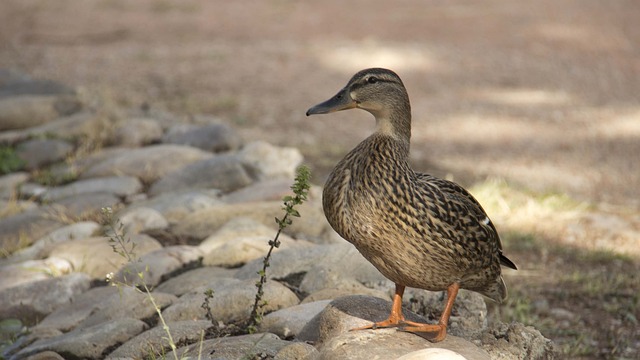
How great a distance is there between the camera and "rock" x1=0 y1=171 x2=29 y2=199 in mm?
5656

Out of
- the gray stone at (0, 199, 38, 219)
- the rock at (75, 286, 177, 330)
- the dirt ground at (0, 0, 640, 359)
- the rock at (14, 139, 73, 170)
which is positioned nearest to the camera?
the rock at (75, 286, 177, 330)

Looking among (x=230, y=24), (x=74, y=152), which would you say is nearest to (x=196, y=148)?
(x=74, y=152)

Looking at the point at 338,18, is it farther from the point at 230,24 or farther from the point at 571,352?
the point at 571,352

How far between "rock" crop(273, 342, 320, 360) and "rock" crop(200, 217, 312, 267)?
1225 millimetres

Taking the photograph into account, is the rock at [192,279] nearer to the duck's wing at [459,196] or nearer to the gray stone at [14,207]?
the duck's wing at [459,196]

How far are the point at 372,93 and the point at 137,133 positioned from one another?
362cm

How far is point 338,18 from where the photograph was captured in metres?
11.5

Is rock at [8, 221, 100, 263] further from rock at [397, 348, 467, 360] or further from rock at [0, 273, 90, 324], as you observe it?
rock at [397, 348, 467, 360]

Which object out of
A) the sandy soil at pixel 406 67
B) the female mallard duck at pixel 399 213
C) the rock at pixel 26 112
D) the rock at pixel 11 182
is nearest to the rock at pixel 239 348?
the female mallard duck at pixel 399 213

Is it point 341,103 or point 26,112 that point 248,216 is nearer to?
point 341,103

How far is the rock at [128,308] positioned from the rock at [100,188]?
1642mm

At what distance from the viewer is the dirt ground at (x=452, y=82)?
16.4 feet

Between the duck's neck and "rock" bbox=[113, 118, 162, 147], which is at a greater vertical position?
the duck's neck

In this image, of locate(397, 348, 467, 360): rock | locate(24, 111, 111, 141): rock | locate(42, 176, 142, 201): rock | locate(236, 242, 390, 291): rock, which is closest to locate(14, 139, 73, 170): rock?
locate(24, 111, 111, 141): rock
